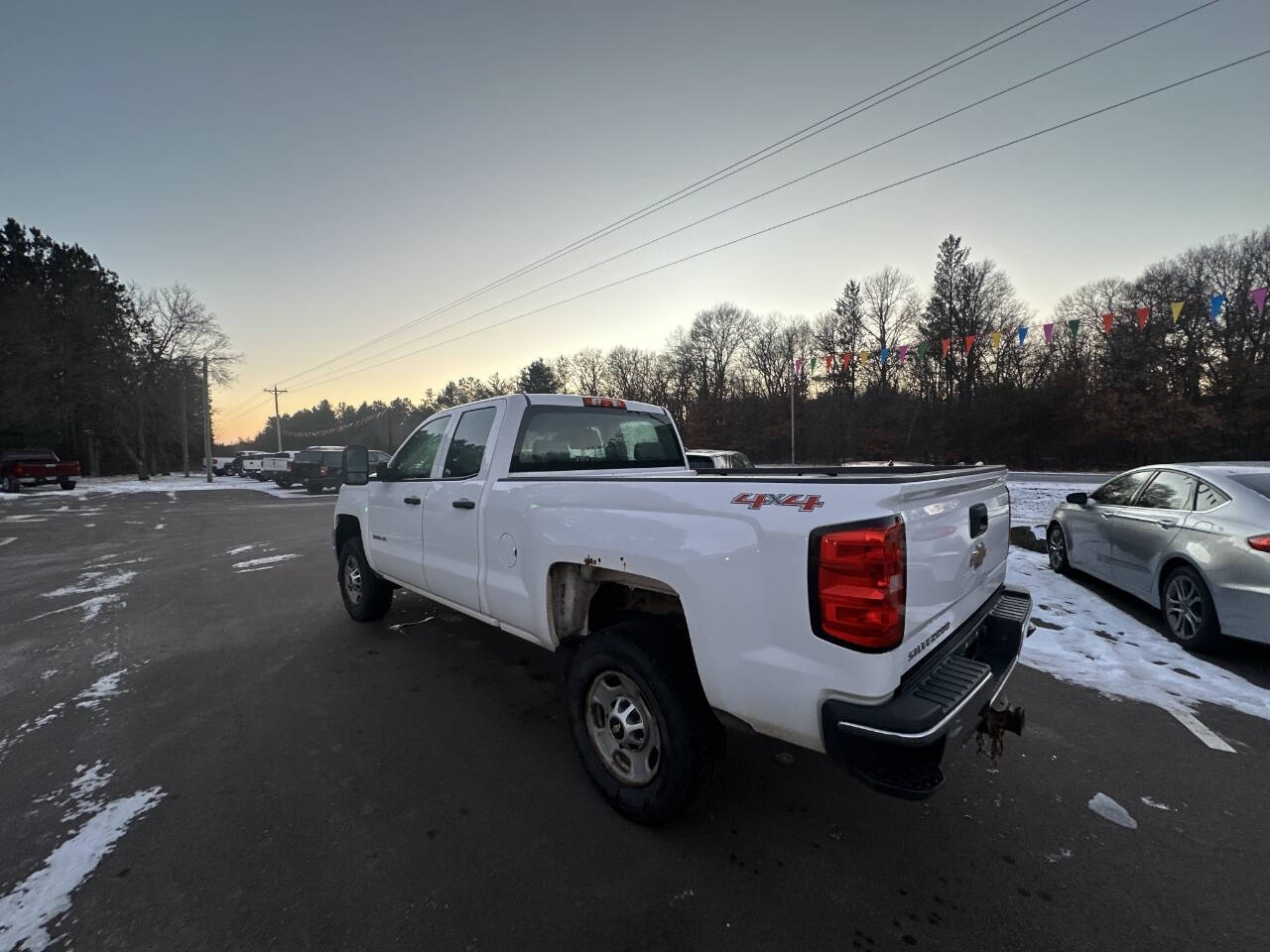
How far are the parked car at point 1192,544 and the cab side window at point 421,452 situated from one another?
6.11m

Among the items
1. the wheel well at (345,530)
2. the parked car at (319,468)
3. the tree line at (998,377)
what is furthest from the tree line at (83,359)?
the wheel well at (345,530)

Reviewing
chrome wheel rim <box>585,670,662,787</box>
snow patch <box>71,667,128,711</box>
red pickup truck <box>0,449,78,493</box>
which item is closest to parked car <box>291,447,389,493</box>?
red pickup truck <box>0,449,78,493</box>

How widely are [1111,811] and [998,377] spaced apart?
43828 mm

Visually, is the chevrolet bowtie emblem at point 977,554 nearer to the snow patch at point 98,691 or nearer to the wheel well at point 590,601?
the wheel well at point 590,601

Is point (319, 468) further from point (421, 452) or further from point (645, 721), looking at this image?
point (645, 721)

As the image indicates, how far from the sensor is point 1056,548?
6902 millimetres

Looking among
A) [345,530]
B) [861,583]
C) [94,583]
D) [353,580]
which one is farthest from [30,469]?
[861,583]

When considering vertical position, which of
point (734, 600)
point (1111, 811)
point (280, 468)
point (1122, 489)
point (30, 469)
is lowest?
point (1111, 811)

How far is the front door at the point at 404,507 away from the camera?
4.25m

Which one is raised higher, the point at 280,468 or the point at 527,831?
the point at 280,468

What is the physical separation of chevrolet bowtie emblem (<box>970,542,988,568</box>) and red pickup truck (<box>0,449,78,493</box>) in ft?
116

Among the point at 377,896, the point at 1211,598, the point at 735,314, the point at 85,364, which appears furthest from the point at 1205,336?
the point at 85,364

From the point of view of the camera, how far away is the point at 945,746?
1.80 meters

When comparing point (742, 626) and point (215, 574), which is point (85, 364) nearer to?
point (215, 574)
